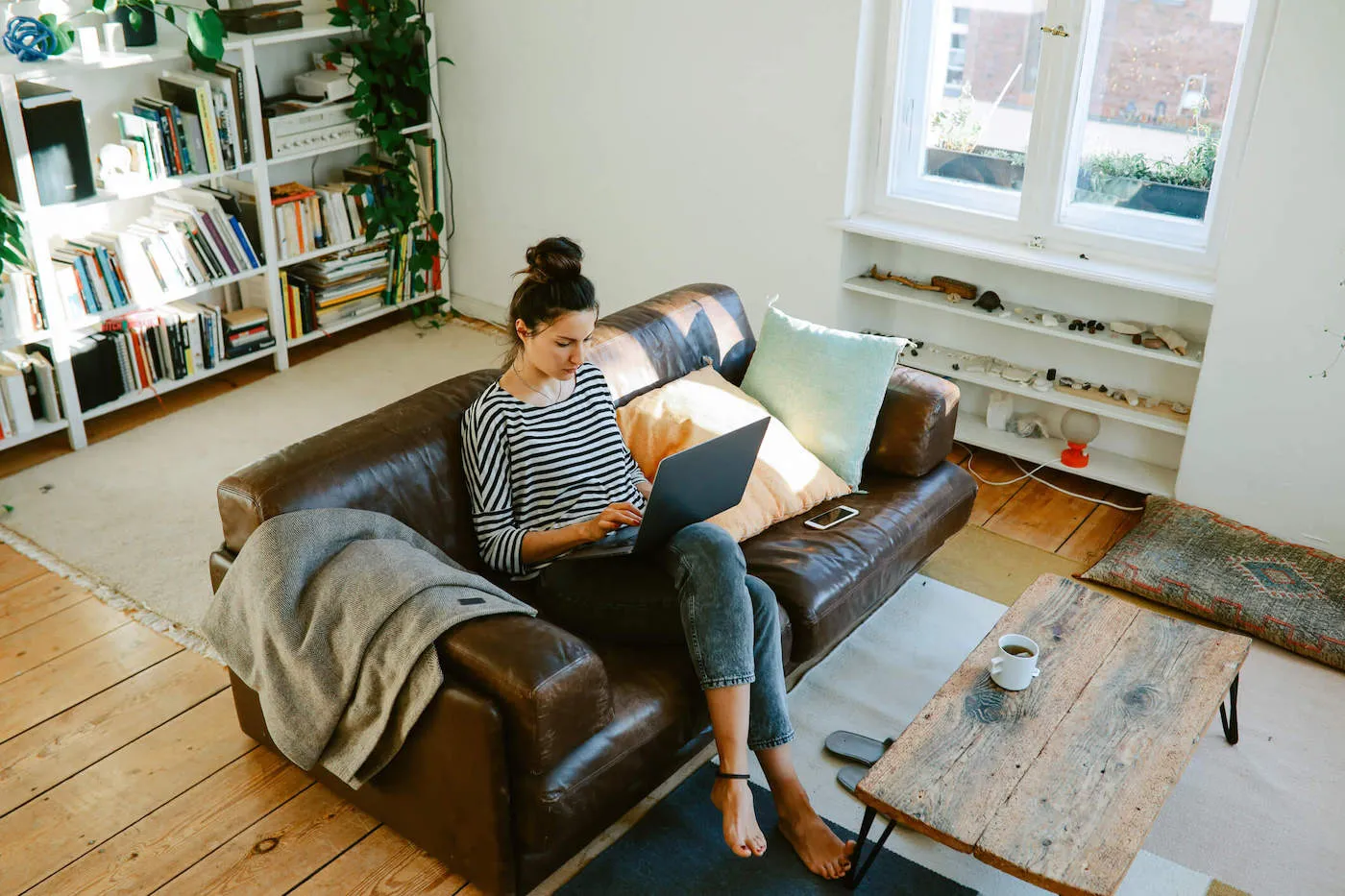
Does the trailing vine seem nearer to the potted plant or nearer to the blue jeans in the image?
the potted plant

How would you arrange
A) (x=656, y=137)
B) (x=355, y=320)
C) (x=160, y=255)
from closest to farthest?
(x=160, y=255)
(x=656, y=137)
(x=355, y=320)

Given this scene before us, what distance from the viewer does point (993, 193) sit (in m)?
3.85

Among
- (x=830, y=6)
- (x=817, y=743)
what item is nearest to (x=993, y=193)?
(x=830, y=6)

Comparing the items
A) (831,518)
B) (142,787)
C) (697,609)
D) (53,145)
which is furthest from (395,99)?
(697,609)

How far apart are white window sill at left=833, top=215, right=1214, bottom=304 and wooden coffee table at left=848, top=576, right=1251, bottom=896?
1244 mm

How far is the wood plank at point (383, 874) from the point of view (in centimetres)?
229

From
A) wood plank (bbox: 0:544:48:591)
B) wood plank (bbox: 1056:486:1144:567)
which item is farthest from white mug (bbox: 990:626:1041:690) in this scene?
wood plank (bbox: 0:544:48:591)

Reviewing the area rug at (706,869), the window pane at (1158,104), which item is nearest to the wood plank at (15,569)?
the area rug at (706,869)

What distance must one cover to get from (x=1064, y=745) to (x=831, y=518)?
0.91 meters

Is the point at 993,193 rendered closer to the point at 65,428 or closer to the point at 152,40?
the point at 152,40

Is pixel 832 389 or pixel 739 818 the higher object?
pixel 832 389

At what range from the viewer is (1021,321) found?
12.6 feet

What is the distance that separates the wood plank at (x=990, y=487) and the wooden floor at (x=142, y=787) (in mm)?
2093

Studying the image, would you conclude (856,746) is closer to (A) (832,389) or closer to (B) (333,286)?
(A) (832,389)
